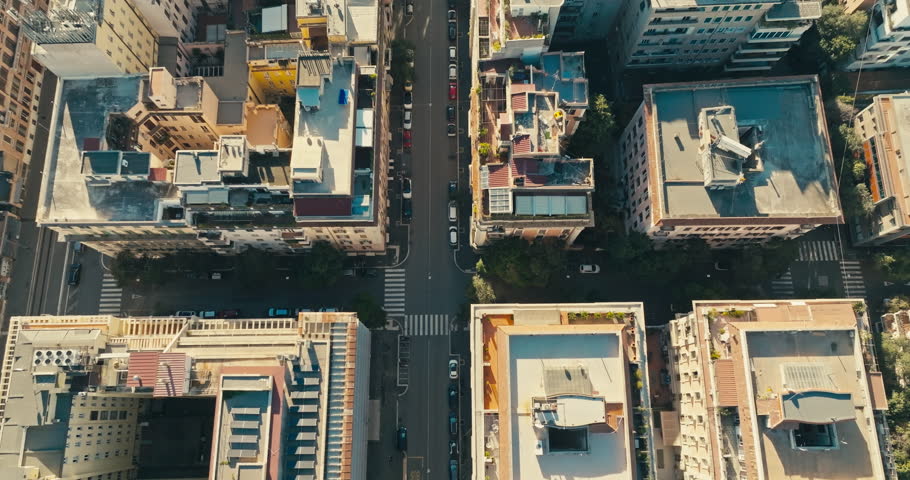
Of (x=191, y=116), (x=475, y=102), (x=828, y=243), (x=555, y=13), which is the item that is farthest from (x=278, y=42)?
(x=828, y=243)

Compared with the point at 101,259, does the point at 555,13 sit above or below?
above

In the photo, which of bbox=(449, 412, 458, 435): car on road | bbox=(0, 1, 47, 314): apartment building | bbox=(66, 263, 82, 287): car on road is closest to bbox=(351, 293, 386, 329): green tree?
bbox=(449, 412, 458, 435): car on road

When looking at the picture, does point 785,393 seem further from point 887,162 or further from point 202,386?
point 202,386

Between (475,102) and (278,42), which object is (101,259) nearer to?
(278,42)

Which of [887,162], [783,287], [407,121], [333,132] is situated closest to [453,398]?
[333,132]

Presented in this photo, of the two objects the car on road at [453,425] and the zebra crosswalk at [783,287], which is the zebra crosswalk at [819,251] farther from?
the car on road at [453,425]

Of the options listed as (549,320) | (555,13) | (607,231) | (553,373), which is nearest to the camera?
(553,373)
